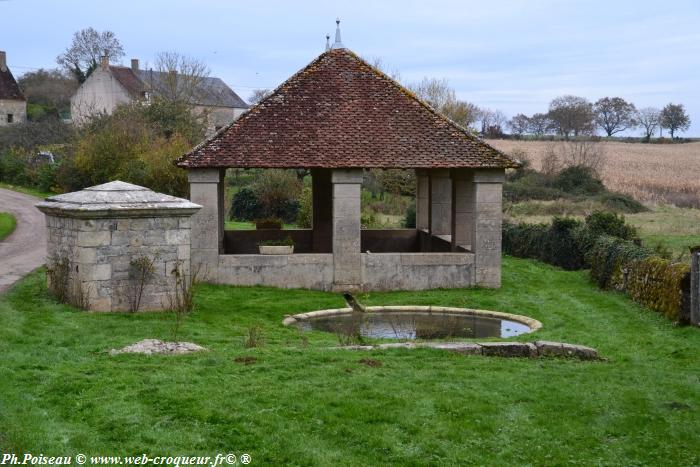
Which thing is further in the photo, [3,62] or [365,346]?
[3,62]

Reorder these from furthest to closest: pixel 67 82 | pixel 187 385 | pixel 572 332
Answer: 1. pixel 67 82
2. pixel 572 332
3. pixel 187 385

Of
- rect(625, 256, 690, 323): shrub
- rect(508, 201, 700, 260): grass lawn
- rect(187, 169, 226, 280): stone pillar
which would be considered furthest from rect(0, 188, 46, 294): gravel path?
rect(508, 201, 700, 260): grass lawn

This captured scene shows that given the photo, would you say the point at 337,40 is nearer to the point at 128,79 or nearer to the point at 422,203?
the point at 422,203

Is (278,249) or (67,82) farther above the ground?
(67,82)

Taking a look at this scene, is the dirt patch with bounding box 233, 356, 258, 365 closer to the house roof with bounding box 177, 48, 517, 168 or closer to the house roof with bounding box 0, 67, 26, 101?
the house roof with bounding box 177, 48, 517, 168

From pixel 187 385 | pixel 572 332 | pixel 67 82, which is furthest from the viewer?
pixel 67 82

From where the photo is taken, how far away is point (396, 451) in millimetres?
7094

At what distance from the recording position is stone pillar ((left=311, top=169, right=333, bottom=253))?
22.7 m

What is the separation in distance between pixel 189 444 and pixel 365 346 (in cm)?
458

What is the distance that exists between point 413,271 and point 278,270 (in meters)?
3.16

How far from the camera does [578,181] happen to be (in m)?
41.8

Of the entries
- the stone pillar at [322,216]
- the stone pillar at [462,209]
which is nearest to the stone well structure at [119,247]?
the stone pillar at [322,216]

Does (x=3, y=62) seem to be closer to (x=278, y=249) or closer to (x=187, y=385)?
(x=278, y=249)

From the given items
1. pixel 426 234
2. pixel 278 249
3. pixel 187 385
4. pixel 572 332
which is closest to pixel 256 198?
pixel 426 234
